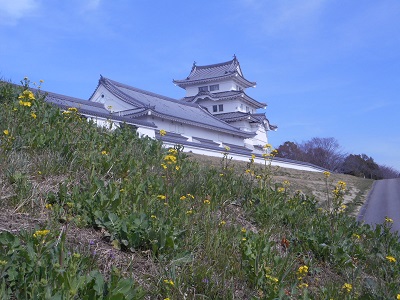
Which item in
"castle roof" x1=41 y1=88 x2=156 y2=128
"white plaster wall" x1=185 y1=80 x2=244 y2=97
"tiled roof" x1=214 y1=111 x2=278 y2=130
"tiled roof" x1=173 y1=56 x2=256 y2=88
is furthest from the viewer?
"white plaster wall" x1=185 y1=80 x2=244 y2=97

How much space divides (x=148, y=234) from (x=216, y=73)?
1873 inches

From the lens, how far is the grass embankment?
246 cm

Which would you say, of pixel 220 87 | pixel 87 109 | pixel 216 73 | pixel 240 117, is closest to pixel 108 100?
pixel 87 109

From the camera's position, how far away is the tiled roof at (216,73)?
48103 mm

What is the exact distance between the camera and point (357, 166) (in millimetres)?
41469

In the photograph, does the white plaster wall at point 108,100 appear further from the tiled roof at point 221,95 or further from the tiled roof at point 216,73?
the tiled roof at point 216,73

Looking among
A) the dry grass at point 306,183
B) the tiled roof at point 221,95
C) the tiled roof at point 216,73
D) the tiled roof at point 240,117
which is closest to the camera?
the dry grass at point 306,183

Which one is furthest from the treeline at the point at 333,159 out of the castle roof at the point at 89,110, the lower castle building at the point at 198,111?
the castle roof at the point at 89,110

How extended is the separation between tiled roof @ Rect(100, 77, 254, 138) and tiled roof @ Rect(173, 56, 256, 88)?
33.4 ft

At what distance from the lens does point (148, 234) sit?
314 centimetres

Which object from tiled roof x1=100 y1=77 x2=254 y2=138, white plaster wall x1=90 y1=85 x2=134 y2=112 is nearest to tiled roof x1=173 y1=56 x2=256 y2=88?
tiled roof x1=100 y1=77 x2=254 y2=138

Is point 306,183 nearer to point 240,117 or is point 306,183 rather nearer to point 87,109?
point 87,109

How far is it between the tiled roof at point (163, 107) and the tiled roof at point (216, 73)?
401 inches

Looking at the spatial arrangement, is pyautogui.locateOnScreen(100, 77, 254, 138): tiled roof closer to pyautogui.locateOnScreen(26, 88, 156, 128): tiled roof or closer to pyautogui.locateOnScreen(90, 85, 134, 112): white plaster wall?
pyautogui.locateOnScreen(90, 85, 134, 112): white plaster wall
